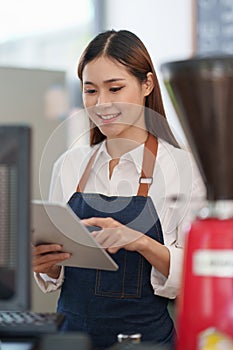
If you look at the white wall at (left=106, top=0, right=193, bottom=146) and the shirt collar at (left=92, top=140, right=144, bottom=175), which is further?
the white wall at (left=106, top=0, right=193, bottom=146)

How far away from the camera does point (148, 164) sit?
5.76ft

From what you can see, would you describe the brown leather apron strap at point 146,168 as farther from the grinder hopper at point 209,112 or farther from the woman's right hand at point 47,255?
the grinder hopper at point 209,112

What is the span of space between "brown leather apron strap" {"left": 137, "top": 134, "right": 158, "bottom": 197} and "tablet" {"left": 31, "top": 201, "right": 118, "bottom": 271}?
309 millimetres

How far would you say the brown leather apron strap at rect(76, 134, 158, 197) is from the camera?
5.66 feet

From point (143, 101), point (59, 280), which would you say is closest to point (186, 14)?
point (143, 101)

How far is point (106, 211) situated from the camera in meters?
1.73

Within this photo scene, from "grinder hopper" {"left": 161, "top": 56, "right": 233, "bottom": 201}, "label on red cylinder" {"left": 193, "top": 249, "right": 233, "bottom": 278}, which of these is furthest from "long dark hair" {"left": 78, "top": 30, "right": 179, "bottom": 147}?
"label on red cylinder" {"left": 193, "top": 249, "right": 233, "bottom": 278}

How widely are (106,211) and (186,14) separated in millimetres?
2022

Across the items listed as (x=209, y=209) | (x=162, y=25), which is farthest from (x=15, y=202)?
(x=162, y=25)

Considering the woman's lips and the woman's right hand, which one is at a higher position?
the woman's lips

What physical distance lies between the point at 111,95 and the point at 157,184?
0.79ft

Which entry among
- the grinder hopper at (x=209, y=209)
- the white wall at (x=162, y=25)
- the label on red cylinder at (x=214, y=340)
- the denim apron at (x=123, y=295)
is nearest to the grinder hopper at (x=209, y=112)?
the grinder hopper at (x=209, y=209)

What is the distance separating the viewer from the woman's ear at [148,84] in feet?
5.76

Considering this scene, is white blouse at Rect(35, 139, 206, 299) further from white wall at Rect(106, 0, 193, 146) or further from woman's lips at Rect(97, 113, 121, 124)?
white wall at Rect(106, 0, 193, 146)
